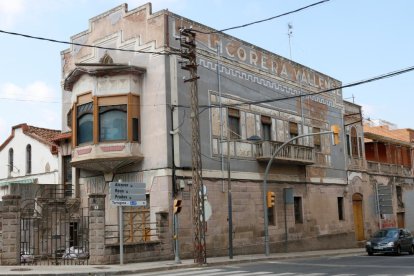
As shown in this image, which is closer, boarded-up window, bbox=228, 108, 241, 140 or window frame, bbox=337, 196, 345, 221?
boarded-up window, bbox=228, 108, 241, 140

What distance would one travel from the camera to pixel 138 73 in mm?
25547

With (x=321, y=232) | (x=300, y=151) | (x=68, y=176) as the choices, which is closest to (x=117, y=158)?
(x=68, y=176)

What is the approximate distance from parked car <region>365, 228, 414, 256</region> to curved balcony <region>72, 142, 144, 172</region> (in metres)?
13.1

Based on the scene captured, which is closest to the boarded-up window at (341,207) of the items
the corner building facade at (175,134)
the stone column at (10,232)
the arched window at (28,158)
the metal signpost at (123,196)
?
the corner building facade at (175,134)

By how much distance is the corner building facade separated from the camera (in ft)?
80.2

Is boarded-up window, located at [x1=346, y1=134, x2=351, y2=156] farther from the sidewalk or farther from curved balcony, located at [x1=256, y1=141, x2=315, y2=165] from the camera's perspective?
the sidewalk

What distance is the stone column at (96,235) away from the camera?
20734 millimetres

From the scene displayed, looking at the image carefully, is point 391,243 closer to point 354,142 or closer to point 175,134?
point 175,134

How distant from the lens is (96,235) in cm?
2078

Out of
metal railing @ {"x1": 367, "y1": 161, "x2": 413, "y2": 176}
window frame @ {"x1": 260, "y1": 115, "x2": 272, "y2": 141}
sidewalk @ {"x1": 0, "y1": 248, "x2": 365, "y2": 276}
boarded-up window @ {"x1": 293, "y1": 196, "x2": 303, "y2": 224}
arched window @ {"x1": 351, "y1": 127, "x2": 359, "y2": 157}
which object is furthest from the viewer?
metal railing @ {"x1": 367, "y1": 161, "x2": 413, "y2": 176}

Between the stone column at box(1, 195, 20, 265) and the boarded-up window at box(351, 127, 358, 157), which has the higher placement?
the boarded-up window at box(351, 127, 358, 157)

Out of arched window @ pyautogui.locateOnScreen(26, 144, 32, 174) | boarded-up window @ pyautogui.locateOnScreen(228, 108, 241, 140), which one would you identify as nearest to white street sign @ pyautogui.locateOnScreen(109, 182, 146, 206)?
boarded-up window @ pyautogui.locateOnScreen(228, 108, 241, 140)

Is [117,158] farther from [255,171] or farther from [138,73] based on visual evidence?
[255,171]

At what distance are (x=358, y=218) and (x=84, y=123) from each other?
21.7 metres
